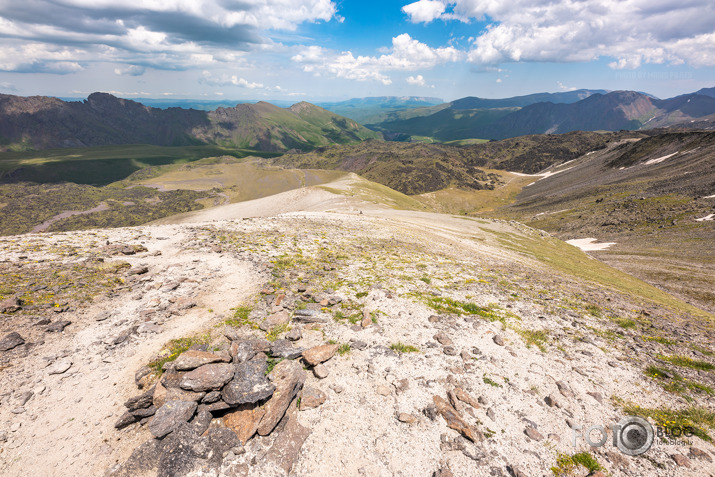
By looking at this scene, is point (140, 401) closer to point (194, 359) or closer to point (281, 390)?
point (194, 359)

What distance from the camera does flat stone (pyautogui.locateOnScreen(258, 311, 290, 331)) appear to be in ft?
Result: 40.5

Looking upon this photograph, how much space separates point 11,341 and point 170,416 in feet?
25.9

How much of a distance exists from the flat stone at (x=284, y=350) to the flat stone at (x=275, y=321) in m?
1.29

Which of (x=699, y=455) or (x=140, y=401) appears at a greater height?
(x=140, y=401)

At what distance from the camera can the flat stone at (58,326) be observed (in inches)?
435

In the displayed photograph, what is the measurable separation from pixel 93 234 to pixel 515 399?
104 ft

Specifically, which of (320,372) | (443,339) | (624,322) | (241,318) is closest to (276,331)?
(241,318)

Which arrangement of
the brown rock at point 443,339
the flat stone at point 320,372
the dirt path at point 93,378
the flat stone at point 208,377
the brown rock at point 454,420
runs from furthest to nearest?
1. the brown rock at point 443,339
2. the flat stone at point 320,372
3. the brown rock at point 454,420
4. the flat stone at point 208,377
5. the dirt path at point 93,378

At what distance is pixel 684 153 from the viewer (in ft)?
367

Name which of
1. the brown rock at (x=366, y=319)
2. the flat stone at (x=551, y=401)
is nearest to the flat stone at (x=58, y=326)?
the brown rock at (x=366, y=319)

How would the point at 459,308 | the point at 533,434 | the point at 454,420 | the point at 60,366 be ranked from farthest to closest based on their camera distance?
the point at 459,308 → the point at 60,366 → the point at 454,420 → the point at 533,434

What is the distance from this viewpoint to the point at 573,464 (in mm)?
8094

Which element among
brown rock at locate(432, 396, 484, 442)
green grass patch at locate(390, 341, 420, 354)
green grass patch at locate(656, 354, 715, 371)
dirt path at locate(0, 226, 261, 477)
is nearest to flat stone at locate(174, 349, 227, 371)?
dirt path at locate(0, 226, 261, 477)

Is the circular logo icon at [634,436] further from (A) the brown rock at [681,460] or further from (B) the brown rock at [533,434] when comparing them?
(B) the brown rock at [533,434]
